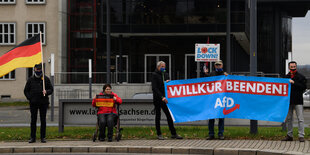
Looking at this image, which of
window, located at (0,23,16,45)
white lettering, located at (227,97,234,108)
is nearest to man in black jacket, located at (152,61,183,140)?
white lettering, located at (227,97,234,108)

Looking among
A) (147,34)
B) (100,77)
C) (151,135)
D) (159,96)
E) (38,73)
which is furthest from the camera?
(100,77)

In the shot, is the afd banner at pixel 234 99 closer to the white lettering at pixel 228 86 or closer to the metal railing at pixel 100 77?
the white lettering at pixel 228 86

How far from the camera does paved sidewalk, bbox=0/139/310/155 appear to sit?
10.4m

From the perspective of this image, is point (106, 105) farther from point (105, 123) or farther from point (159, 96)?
point (159, 96)

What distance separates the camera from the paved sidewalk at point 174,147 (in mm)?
10352

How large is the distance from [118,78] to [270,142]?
85.3 feet

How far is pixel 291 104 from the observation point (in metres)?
12.1

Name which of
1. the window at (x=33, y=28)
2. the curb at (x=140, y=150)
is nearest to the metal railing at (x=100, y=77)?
the window at (x=33, y=28)

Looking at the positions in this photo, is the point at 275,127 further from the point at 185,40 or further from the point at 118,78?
the point at 185,40

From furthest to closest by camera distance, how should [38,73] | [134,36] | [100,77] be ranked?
[134,36] < [100,77] < [38,73]

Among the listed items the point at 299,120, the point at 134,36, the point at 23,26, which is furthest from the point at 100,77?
the point at 299,120

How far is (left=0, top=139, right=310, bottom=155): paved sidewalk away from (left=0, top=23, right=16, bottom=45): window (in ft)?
112

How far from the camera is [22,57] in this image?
13305 millimetres

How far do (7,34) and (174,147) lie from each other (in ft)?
121
